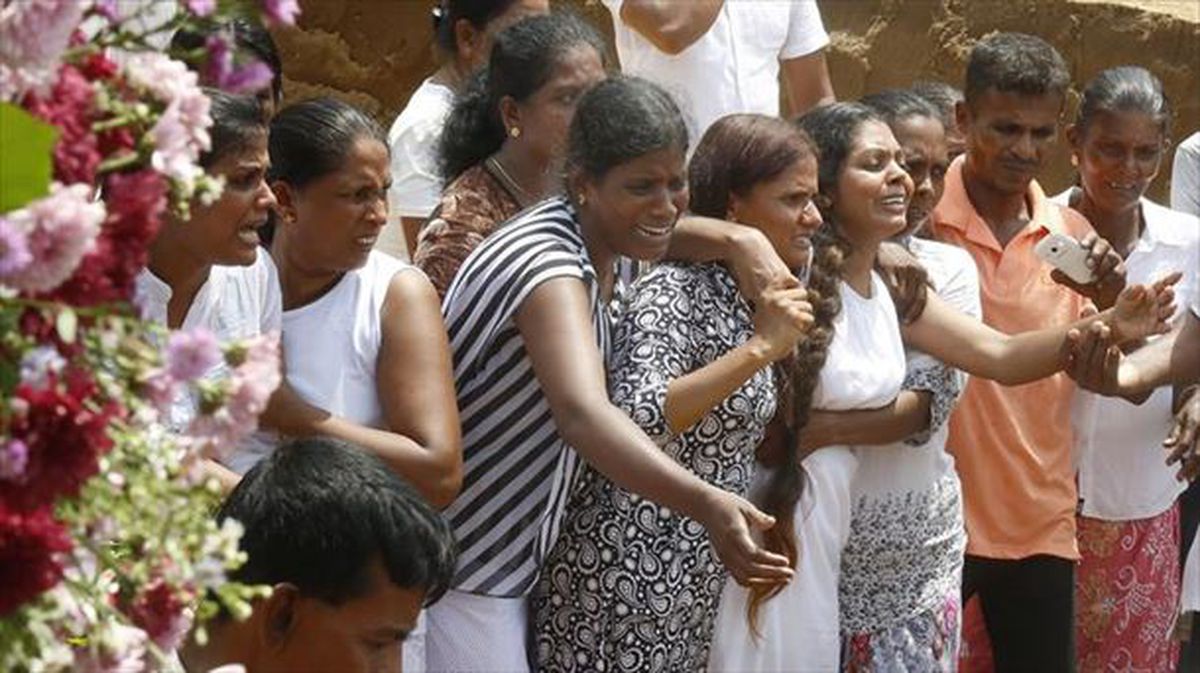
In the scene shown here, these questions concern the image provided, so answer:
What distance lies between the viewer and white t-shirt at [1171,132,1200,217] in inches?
279

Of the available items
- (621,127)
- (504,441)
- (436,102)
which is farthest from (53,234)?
(436,102)

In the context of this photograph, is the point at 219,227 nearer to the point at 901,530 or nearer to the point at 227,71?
the point at 227,71

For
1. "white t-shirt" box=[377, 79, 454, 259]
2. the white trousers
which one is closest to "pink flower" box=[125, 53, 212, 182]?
the white trousers

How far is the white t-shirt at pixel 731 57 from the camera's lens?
6207 millimetres

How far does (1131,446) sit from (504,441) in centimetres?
211

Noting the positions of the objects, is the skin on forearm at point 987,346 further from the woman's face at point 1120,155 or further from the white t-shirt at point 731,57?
the white t-shirt at point 731,57

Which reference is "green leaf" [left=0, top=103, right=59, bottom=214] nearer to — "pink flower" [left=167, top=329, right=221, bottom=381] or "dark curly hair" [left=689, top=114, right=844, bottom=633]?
"pink flower" [left=167, top=329, right=221, bottom=381]

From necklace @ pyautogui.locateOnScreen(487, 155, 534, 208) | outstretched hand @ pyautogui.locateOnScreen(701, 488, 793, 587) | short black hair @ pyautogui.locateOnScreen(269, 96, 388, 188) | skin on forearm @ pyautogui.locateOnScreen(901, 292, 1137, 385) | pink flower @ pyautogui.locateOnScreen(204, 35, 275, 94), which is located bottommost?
outstretched hand @ pyautogui.locateOnScreen(701, 488, 793, 587)

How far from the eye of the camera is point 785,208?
5.12 m

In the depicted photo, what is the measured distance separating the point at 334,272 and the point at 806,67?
92.4 inches

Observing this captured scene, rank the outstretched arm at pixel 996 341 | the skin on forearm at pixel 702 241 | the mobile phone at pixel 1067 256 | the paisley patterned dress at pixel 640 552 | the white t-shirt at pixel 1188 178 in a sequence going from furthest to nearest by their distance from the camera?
the white t-shirt at pixel 1188 178 → the mobile phone at pixel 1067 256 → the outstretched arm at pixel 996 341 → the skin on forearm at pixel 702 241 → the paisley patterned dress at pixel 640 552

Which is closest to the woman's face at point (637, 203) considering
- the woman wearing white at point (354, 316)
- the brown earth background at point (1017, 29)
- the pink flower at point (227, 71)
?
the woman wearing white at point (354, 316)

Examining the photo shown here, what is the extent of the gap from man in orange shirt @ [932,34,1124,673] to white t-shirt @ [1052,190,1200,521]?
12 centimetres

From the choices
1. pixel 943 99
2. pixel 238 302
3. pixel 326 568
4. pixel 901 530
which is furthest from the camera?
pixel 943 99
